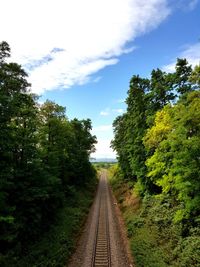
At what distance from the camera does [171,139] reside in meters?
18.5

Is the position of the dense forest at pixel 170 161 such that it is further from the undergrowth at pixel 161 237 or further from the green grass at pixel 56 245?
the green grass at pixel 56 245

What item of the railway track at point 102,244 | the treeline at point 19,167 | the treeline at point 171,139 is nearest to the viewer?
the treeline at point 19,167

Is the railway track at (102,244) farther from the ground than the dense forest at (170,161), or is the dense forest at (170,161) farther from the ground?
the dense forest at (170,161)

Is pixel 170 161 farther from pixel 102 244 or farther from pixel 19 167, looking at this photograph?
pixel 19 167

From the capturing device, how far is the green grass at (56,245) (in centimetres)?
1789

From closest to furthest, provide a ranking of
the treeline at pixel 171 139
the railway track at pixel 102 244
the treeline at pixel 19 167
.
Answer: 1. the treeline at pixel 19 167
2. the treeline at pixel 171 139
3. the railway track at pixel 102 244

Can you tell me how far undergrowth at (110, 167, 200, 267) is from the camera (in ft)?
56.6

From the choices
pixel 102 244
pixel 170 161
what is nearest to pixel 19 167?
pixel 102 244

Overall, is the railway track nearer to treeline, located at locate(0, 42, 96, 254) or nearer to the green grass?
the green grass

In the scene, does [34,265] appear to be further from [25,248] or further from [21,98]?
[21,98]

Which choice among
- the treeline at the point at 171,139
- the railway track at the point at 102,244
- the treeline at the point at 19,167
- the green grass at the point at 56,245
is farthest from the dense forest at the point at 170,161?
the treeline at the point at 19,167

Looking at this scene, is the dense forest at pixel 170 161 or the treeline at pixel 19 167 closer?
the treeline at pixel 19 167

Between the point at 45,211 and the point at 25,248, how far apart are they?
5.12 meters

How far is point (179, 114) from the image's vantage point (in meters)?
17.4
